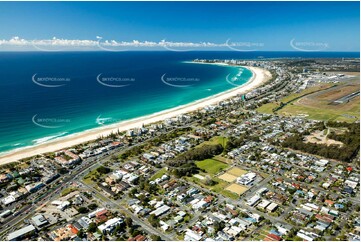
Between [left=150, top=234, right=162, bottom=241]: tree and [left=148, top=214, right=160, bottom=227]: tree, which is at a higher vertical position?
[left=148, top=214, right=160, bottom=227]: tree

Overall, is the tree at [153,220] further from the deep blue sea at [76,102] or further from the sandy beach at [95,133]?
the deep blue sea at [76,102]

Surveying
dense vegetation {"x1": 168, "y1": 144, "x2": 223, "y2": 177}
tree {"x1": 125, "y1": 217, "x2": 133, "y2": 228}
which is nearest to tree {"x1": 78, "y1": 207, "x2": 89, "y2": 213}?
tree {"x1": 125, "y1": 217, "x2": 133, "y2": 228}

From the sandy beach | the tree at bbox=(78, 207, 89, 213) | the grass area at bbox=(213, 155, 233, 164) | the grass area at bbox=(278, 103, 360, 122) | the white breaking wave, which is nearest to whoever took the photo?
the tree at bbox=(78, 207, 89, 213)

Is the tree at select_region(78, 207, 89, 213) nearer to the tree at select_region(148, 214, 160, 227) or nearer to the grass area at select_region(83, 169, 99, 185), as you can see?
the grass area at select_region(83, 169, 99, 185)

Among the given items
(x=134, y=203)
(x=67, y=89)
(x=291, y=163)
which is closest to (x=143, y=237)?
(x=134, y=203)

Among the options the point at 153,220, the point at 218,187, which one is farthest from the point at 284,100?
the point at 153,220

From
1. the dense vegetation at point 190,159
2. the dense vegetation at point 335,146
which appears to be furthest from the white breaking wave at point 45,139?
the dense vegetation at point 335,146
